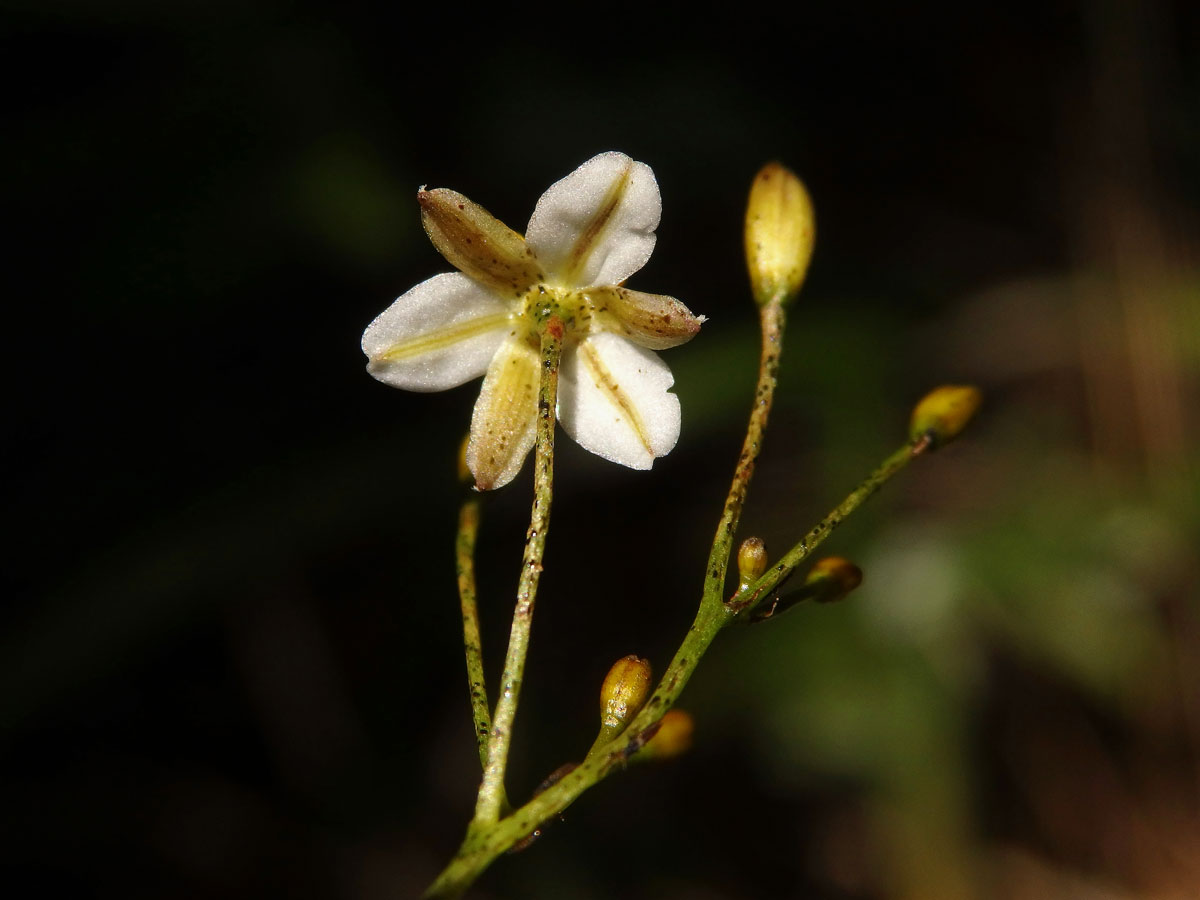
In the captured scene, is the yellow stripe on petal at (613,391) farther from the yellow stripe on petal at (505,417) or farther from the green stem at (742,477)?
the green stem at (742,477)

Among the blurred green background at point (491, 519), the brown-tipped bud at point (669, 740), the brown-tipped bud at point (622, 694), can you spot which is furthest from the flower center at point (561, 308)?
the blurred green background at point (491, 519)

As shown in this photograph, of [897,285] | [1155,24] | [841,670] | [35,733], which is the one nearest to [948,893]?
[841,670]

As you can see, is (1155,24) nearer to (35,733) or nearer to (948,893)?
(948,893)

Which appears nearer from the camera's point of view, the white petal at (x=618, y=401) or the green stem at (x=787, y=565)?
the green stem at (x=787, y=565)

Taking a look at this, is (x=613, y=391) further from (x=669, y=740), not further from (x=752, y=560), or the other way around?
(x=669, y=740)

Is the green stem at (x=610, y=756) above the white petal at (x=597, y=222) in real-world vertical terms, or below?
below

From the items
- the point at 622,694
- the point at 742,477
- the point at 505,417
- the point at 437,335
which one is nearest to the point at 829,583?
the point at 742,477
